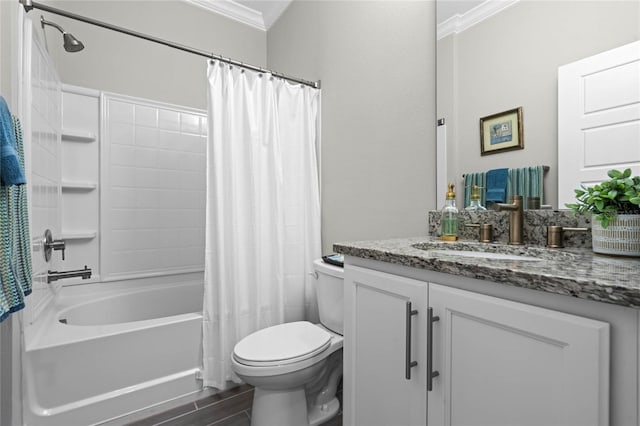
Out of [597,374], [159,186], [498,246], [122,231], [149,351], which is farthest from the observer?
[159,186]

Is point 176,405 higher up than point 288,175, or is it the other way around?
point 288,175

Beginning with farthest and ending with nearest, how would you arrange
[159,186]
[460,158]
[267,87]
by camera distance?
[159,186] → [267,87] → [460,158]

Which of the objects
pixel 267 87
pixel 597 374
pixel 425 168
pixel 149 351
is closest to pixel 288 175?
pixel 267 87

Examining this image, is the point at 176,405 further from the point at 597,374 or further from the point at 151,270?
the point at 597,374

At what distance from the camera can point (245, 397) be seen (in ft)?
5.70

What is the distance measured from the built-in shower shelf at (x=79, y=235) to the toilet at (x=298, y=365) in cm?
148

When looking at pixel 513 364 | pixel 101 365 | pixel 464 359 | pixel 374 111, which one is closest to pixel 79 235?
pixel 101 365

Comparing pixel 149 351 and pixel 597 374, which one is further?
pixel 149 351

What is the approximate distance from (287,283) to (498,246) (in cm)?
126

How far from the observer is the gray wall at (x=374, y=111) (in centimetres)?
153

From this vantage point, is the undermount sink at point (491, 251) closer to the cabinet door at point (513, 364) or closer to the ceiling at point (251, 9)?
the cabinet door at point (513, 364)

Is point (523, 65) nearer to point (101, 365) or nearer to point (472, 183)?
point (472, 183)

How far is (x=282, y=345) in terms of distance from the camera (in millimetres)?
1409

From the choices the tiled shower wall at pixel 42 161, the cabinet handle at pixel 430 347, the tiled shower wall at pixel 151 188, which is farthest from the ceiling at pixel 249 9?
the cabinet handle at pixel 430 347
